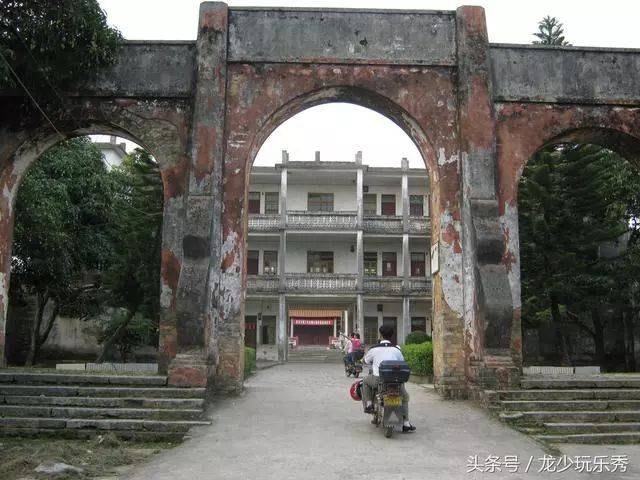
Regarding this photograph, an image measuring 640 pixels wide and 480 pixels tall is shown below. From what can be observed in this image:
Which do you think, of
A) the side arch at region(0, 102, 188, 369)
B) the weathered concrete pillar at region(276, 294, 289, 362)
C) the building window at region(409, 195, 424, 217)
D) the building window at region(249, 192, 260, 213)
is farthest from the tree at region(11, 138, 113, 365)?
the building window at region(409, 195, 424, 217)

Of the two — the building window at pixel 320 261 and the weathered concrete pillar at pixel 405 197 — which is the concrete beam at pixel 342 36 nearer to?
the weathered concrete pillar at pixel 405 197

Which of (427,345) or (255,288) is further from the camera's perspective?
(255,288)

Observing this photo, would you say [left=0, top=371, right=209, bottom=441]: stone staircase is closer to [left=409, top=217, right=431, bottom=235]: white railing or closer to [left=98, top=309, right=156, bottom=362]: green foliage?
[left=98, top=309, right=156, bottom=362]: green foliage

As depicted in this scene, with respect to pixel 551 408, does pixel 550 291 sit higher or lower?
higher

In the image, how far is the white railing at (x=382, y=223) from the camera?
30672 mm

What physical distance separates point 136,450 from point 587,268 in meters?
15.7

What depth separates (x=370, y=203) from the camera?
3306 centimetres

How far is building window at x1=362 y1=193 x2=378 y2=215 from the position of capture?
108 ft

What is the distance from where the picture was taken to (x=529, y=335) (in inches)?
914

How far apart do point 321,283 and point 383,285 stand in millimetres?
2968

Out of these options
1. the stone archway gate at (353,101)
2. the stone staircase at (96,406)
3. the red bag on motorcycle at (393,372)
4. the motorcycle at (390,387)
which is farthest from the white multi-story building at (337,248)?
the red bag on motorcycle at (393,372)

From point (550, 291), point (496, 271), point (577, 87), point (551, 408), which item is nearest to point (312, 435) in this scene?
point (551, 408)

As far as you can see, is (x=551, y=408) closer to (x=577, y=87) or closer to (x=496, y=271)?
(x=496, y=271)

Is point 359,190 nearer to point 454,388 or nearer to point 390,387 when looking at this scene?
point 454,388
